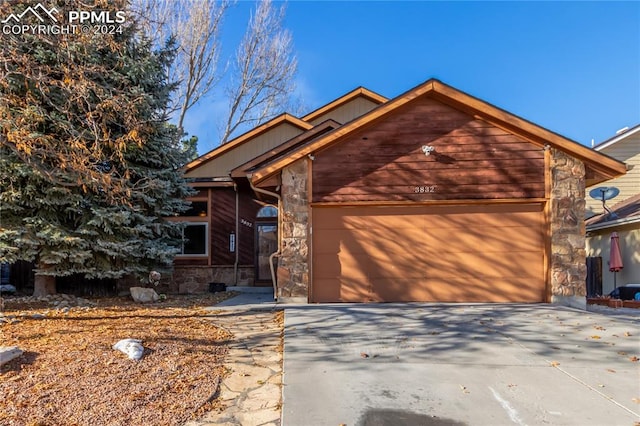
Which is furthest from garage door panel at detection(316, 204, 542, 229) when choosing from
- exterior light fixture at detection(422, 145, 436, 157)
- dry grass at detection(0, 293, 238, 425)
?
dry grass at detection(0, 293, 238, 425)

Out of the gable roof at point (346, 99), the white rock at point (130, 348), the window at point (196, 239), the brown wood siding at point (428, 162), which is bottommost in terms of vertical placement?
the white rock at point (130, 348)

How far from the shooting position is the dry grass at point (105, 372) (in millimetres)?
3205

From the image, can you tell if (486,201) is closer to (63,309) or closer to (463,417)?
(463,417)

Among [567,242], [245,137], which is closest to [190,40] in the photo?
[245,137]

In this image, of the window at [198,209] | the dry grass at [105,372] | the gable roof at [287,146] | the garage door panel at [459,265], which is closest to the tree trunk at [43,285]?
the dry grass at [105,372]

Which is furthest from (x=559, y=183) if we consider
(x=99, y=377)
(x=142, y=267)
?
(x=142, y=267)

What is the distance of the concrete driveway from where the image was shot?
331 cm

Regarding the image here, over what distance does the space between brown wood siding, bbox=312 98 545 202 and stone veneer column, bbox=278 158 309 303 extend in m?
0.34

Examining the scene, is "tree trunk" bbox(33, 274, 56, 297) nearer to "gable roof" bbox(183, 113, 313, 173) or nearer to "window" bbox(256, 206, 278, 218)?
"gable roof" bbox(183, 113, 313, 173)

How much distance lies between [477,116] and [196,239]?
351 inches

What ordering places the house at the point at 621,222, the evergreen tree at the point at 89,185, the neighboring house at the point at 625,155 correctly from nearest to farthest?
the evergreen tree at the point at 89,185, the house at the point at 621,222, the neighboring house at the point at 625,155

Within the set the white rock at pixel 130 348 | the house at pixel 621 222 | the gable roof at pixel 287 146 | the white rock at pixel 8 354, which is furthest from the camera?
the house at pixel 621 222

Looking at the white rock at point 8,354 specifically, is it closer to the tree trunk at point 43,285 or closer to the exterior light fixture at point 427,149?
the tree trunk at point 43,285

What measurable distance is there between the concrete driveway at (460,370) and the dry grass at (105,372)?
3.07 feet
